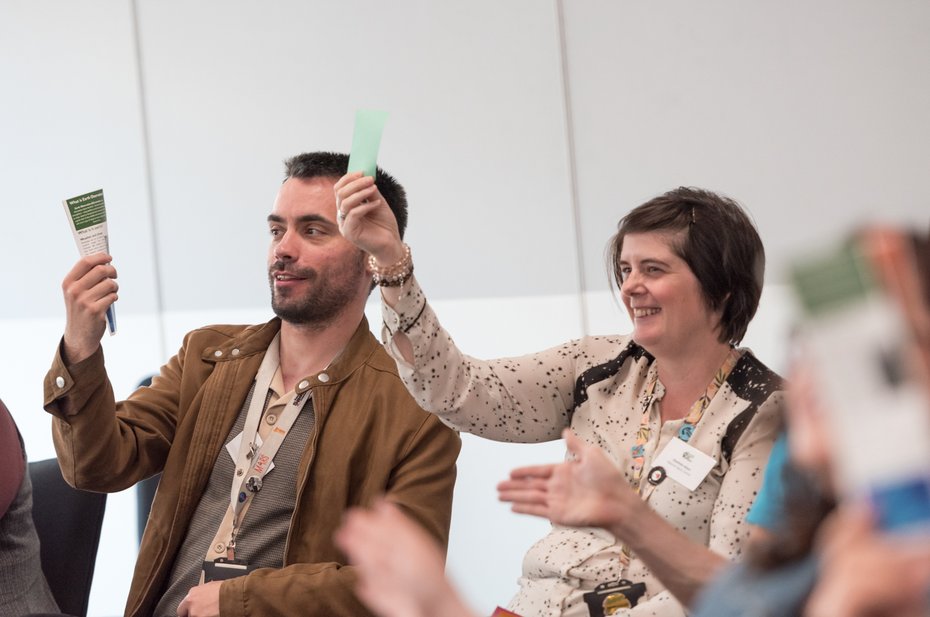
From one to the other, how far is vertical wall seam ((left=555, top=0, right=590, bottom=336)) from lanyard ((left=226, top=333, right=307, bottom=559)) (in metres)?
1.36

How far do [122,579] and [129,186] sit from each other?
1.46m

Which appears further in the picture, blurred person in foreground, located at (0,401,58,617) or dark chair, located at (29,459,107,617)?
dark chair, located at (29,459,107,617)

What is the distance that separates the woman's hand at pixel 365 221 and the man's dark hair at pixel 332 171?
56cm

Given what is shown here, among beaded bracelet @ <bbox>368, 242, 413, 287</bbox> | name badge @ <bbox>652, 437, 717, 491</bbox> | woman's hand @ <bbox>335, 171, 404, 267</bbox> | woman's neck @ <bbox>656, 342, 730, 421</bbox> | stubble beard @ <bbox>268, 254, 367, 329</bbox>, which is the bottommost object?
name badge @ <bbox>652, 437, 717, 491</bbox>

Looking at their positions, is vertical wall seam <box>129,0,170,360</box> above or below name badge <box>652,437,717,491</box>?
above

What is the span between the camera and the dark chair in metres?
2.36

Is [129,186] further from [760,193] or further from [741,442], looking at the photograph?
[741,442]

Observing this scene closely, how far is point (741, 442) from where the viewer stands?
6.15 feet

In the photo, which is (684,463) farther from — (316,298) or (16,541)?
(16,541)

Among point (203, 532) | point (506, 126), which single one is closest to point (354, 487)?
point (203, 532)

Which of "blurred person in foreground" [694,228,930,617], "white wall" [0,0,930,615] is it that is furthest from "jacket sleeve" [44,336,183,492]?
"blurred person in foreground" [694,228,930,617]

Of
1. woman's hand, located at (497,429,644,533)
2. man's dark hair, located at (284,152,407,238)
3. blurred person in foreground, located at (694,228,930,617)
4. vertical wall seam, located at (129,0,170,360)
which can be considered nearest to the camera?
blurred person in foreground, located at (694,228,930,617)

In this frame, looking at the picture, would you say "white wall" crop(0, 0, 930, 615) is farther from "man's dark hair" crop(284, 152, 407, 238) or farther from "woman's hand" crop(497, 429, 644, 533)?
"woman's hand" crop(497, 429, 644, 533)

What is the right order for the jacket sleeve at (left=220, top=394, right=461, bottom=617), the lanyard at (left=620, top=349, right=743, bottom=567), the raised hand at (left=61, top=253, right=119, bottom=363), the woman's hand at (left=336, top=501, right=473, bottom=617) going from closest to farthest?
the woman's hand at (left=336, top=501, right=473, bottom=617)
the lanyard at (left=620, top=349, right=743, bottom=567)
the jacket sleeve at (left=220, top=394, right=461, bottom=617)
the raised hand at (left=61, top=253, right=119, bottom=363)
